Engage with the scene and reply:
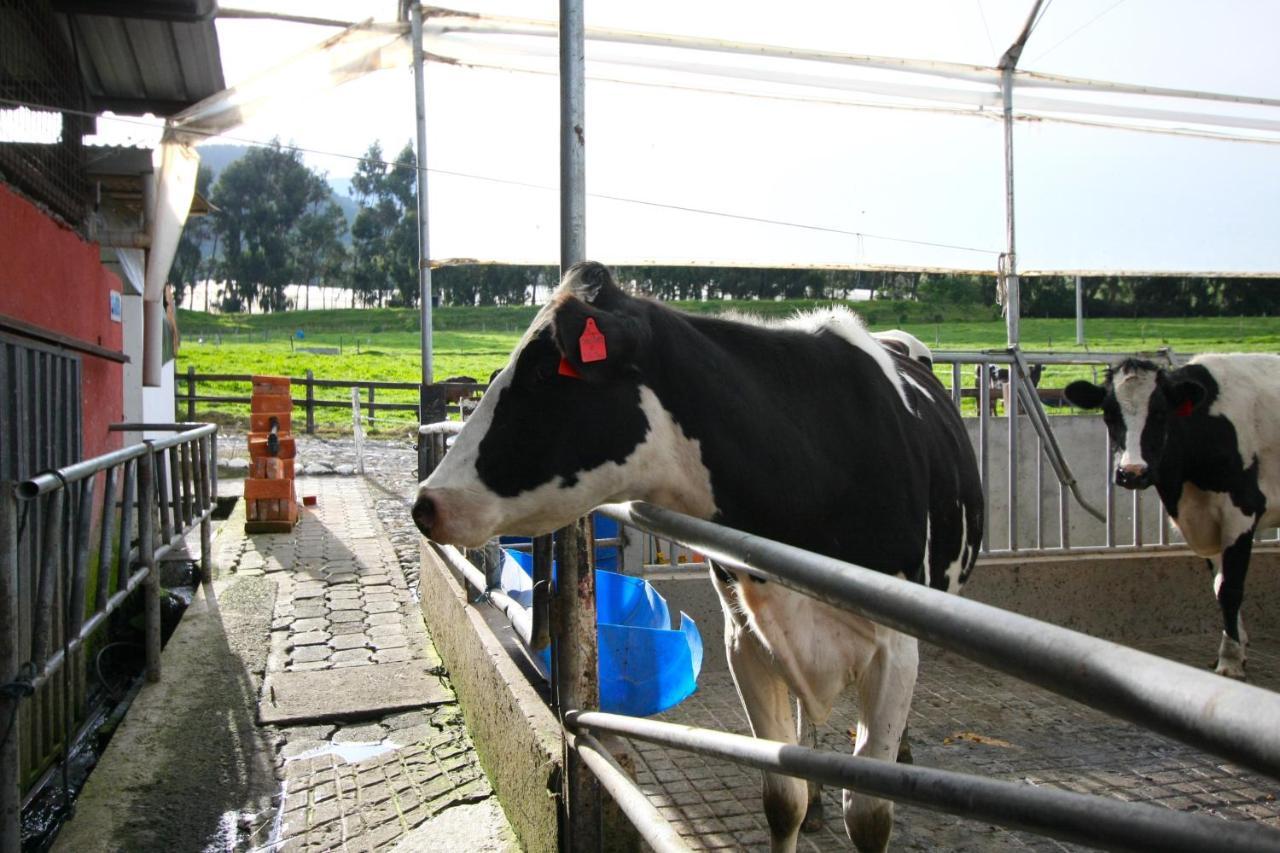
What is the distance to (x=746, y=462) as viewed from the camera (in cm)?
223

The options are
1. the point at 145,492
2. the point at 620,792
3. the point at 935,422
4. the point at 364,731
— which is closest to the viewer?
the point at 620,792

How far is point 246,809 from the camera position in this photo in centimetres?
336

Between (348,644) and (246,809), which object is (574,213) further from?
(348,644)

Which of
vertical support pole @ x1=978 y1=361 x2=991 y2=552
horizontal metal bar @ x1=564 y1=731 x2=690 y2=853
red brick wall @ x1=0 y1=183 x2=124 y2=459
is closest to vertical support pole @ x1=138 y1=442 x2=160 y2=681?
red brick wall @ x1=0 y1=183 x2=124 y2=459

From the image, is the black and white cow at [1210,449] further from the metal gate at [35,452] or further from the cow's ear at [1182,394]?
the metal gate at [35,452]

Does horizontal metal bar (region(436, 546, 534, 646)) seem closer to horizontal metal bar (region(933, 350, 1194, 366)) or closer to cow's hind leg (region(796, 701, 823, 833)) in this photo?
cow's hind leg (region(796, 701, 823, 833))

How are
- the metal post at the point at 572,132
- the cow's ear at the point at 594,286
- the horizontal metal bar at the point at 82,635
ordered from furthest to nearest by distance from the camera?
the horizontal metal bar at the point at 82,635 < the metal post at the point at 572,132 < the cow's ear at the point at 594,286

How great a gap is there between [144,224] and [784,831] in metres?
6.82

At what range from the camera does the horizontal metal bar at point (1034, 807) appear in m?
0.69

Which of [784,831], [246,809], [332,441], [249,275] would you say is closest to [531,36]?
[246,809]

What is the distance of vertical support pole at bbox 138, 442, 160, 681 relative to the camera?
14.2 ft

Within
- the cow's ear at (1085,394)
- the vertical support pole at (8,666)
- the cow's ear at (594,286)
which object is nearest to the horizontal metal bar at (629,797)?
the cow's ear at (594,286)

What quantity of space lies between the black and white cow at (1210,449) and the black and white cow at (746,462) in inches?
124

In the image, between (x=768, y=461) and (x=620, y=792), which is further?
(x=768, y=461)
